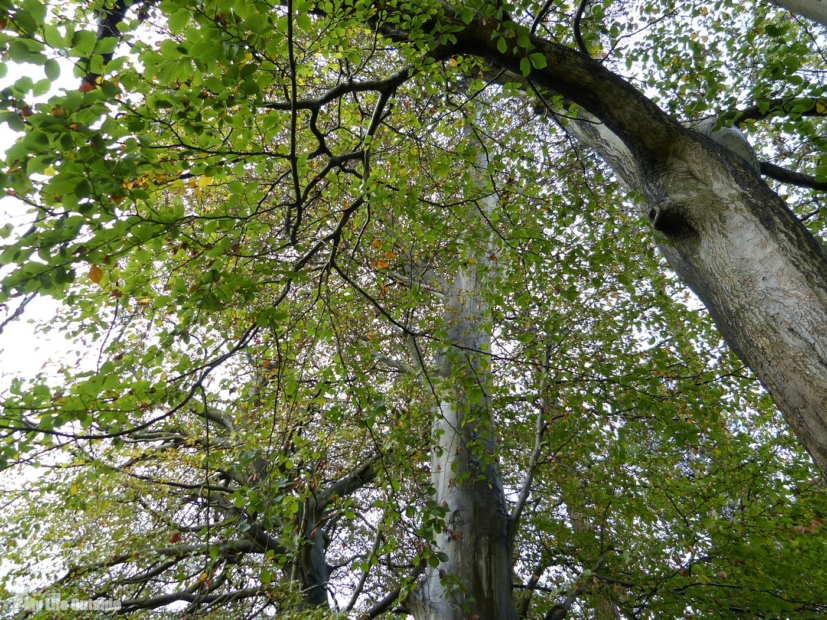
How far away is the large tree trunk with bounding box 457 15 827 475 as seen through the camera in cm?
188

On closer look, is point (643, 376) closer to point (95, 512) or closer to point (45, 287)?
point (45, 287)

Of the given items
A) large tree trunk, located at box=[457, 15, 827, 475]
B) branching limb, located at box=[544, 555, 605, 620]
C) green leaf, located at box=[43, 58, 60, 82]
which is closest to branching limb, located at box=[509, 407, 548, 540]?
branching limb, located at box=[544, 555, 605, 620]

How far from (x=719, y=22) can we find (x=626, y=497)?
16.8ft

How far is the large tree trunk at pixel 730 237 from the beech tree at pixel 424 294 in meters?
0.01

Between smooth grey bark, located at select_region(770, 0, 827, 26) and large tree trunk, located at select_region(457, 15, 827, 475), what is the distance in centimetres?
92

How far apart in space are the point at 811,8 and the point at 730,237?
160 cm

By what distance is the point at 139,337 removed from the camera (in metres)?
4.78

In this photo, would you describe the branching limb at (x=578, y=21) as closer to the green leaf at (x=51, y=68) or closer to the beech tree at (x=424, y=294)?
the beech tree at (x=424, y=294)

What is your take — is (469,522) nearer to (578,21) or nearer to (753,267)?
(753,267)

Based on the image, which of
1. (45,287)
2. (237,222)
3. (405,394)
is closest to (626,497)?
(405,394)

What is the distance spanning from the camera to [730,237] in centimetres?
231

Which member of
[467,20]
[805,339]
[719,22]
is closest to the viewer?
[805,339]

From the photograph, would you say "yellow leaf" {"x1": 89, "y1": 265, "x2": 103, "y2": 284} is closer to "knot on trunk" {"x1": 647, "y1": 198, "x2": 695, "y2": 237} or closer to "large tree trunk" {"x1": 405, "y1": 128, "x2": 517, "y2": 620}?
"large tree trunk" {"x1": 405, "y1": 128, "x2": 517, "y2": 620}

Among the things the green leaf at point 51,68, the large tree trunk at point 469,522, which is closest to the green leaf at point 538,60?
the large tree trunk at point 469,522
